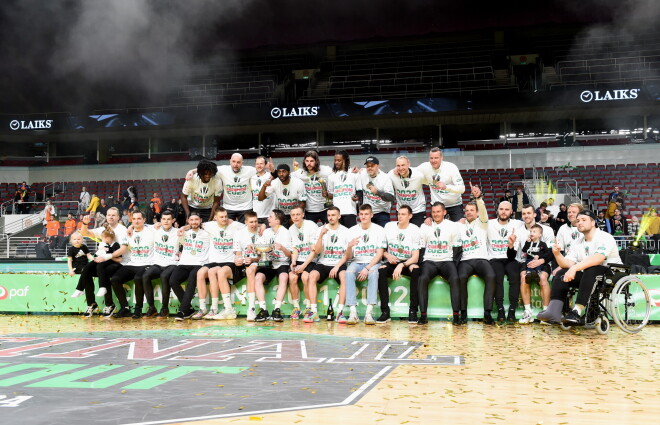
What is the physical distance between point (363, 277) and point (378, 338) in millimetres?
1835

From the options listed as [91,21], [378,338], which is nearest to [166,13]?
[91,21]

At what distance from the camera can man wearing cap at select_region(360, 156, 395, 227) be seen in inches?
369

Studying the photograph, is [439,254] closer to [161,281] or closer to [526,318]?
[526,318]

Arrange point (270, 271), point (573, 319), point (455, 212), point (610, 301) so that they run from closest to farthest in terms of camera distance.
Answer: point (573, 319)
point (610, 301)
point (270, 271)
point (455, 212)

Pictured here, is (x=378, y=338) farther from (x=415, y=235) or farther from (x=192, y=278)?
(x=192, y=278)

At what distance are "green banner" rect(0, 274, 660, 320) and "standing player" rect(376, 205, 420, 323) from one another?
381 mm

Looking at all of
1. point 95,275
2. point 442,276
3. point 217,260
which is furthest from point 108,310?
point 442,276

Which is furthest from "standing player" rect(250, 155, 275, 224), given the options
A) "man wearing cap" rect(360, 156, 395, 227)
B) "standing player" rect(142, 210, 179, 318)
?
"man wearing cap" rect(360, 156, 395, 227)

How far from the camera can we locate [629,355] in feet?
19.1

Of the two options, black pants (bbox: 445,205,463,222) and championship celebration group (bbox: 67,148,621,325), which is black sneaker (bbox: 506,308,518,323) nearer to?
championship celebration group (bbox: 67,148,621,325)

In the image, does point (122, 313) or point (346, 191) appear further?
point (122, 313)

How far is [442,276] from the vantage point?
9.12m

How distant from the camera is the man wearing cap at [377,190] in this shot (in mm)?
9367

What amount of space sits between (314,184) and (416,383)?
583 centimetres
